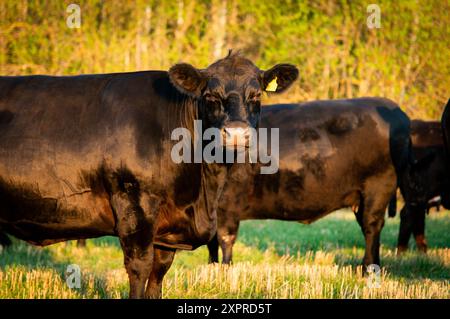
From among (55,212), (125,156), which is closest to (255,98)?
(125,156)

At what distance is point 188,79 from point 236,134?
81 cm

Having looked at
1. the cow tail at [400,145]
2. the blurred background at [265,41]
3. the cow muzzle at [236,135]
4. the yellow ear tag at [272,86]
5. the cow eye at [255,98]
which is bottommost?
the cow tail at [400,145]

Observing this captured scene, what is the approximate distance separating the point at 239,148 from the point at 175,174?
0.66 metres

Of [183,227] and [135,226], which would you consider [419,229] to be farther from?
[135,226]

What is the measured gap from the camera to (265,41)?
22.1 metres

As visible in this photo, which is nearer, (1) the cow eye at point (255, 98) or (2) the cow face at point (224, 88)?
(2) the cow face at point (224, 88)

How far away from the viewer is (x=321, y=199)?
9359mm

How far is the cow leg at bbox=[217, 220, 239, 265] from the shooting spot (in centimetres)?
928

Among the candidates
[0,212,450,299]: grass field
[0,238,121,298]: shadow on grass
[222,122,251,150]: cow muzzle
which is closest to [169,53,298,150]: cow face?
[222,122,251,150]: cow muzzle

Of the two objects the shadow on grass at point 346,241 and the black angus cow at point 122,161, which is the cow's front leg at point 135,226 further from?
the shadow on grass at point 346,241

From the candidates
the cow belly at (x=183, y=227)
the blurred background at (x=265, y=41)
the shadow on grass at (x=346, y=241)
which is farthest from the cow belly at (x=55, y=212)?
the blurred background at (x=265, y=41)

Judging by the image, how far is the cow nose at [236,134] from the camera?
543 cm
